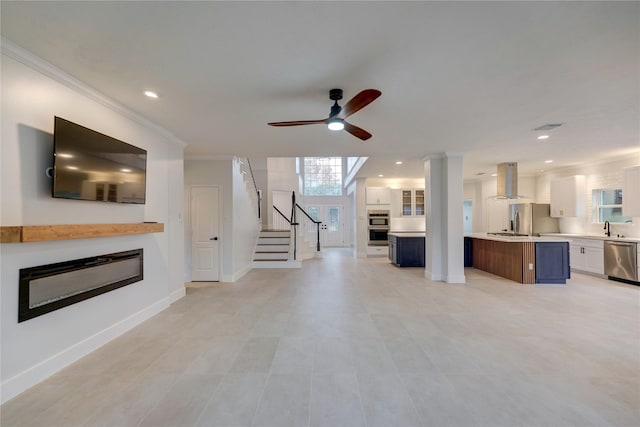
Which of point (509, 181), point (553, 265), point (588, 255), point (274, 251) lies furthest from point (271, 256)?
point (588, 255)

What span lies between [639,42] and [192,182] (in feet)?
20.2

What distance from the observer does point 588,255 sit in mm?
5844

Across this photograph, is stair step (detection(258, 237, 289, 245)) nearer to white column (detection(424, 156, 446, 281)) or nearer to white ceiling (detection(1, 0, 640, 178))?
white column (detection(424, 156, 446, 281))

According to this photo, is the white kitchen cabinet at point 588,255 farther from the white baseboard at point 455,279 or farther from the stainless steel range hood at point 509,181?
the white baseboard at point 455,279

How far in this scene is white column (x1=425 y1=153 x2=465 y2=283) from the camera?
5.26 meters

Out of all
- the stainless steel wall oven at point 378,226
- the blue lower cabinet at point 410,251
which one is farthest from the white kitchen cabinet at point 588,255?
the stainless steel wall oven at point 378,226

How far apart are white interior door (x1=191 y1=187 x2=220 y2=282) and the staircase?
1529 millimetres

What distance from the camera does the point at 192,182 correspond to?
214 inches

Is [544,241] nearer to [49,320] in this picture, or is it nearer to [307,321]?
[307,321]

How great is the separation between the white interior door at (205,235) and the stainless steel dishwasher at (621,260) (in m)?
8.09

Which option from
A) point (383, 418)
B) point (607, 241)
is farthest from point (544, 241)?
point (383, 418)

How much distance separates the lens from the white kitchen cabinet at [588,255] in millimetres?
5584

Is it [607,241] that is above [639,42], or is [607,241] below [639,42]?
below

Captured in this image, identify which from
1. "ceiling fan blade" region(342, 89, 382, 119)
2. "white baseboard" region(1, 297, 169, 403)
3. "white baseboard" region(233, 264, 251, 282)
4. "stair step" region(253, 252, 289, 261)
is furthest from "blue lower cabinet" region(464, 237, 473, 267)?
"white baseboard" region(1, 297, 169, 403)
